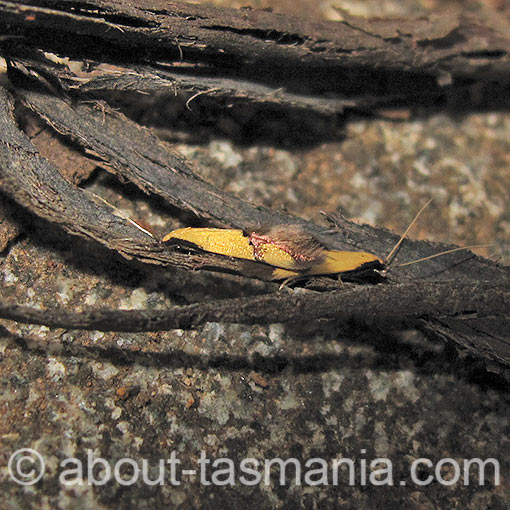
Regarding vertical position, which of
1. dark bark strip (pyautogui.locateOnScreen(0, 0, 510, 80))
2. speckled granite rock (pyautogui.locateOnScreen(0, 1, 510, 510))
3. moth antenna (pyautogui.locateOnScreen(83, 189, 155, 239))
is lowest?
speckled granite rock (pyautogui.locateOnScreen(0, 1, 510, 510))

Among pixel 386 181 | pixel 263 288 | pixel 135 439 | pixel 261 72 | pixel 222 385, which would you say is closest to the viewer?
pixel 135 439

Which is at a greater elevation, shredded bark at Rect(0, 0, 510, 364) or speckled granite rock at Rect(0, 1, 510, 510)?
shredded bark at Rect(0, 0, 510, 364)

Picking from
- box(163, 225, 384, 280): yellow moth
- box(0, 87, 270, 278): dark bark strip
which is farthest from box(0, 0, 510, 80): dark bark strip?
box(163, 225, 384, 280): yellow moth

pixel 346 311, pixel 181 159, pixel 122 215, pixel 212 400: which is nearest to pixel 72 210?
pixel 122 215

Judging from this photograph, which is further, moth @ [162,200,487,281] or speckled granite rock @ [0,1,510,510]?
moth @ [162,200,487,281]

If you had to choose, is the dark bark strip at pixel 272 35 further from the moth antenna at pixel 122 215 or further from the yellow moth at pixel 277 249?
the yellow moth at pixel 277 249

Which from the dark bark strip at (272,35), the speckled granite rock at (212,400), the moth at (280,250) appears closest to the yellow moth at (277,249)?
the moth at (280,250)

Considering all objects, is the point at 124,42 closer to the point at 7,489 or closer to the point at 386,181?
the point at 386,181

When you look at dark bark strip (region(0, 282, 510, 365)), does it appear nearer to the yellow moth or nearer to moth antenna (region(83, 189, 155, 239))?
the yellow moth

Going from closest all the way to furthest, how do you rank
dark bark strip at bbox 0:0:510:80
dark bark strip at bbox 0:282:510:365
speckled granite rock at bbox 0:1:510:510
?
1. dark bark strip at bbox 0:282:510:365
2. speckled granite rock at bbox 0:1:510:510
3. dark bark strip at bbox 0:0:510:80

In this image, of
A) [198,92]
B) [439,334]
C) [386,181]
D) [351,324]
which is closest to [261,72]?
[198,92]

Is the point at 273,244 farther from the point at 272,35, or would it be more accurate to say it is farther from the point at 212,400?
the point at 272,35
